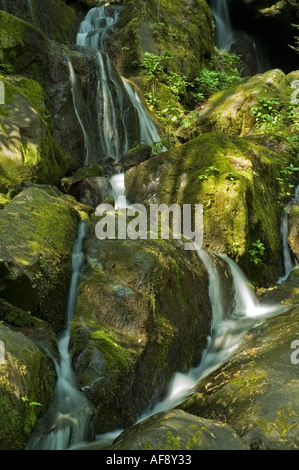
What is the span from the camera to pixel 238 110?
→ 38.7ft

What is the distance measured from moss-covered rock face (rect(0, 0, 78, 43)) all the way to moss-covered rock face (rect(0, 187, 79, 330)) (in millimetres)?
9050

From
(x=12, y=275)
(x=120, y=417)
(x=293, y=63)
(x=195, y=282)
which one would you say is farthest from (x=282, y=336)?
(x=293, y=63)

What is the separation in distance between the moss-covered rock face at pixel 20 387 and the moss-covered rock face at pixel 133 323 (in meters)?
0.42

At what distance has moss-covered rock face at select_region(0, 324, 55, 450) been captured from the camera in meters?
3.29

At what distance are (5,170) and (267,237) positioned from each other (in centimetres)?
449

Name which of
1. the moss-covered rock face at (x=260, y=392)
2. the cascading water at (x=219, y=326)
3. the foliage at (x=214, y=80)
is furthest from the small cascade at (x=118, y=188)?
the foliage at (x=214, y=80)

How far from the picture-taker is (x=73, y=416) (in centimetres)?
393

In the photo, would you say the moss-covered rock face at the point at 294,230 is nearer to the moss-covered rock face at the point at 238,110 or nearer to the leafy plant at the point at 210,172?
the leafy plant at the point at 210,172

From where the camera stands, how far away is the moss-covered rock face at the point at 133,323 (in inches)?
169

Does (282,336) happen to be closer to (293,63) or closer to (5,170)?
(5,170)

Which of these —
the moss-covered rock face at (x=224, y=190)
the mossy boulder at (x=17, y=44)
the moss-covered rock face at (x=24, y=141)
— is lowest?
the moss-covered rock face at (x=224, y=190)

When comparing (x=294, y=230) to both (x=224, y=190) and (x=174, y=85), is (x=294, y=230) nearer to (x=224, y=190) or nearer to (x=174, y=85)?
(x=224, y=190)

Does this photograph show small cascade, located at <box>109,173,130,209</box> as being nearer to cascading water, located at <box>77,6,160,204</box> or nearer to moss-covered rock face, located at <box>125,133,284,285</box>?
cascading water, located at <box>77,6,160,204</box>

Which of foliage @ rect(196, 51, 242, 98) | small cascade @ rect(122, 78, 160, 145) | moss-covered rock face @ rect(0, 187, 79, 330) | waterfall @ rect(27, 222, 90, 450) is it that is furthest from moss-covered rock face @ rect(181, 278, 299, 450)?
foliage @ rect(196, 51, 242, 98)
